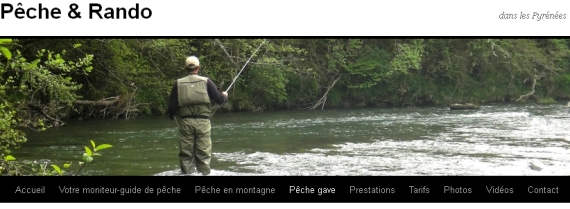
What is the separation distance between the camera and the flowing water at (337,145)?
10289mm

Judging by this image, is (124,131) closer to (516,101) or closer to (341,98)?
(341,98)

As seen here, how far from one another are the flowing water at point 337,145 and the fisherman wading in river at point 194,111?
0.60 metres

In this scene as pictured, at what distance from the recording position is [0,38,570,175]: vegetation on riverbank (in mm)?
19047

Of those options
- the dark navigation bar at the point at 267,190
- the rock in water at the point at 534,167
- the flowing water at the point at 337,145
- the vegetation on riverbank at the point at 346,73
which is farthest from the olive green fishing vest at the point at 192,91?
the vegetation on riverbank at the point at 346,73

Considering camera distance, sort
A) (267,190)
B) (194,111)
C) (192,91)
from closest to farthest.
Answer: (267,190) < (192,91) < (194,111)

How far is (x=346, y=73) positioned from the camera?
29.9 meters

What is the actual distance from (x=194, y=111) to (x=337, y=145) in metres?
6.11

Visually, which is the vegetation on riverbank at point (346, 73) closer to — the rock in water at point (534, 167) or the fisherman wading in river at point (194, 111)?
the fisherman wading in river at point (194, 111)

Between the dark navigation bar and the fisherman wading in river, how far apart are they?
7.75 feet

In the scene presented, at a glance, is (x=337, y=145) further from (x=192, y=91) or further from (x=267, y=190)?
(x=267, y=190)

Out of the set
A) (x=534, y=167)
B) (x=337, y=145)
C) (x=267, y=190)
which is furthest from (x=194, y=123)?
(x=337, y=145)

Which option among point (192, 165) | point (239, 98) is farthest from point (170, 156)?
point (239, 98)

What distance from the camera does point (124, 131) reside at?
16953 mm

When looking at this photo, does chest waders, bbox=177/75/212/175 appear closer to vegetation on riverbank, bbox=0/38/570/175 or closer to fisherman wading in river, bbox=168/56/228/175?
fisherman wading in river, bbox=168/56/228/175
